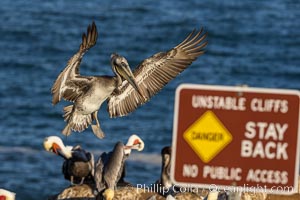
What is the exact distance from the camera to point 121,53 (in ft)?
154

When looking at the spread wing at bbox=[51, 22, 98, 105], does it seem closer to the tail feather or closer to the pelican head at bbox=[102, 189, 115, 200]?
the tail feather

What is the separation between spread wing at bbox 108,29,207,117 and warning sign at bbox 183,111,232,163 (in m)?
7.78

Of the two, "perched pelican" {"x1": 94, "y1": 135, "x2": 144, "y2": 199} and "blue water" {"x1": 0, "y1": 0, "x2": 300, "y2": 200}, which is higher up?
"blue water" {"x1": 0, "y1": 0, "x2": 300, "y2": 200}

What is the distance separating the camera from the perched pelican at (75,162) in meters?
14.0

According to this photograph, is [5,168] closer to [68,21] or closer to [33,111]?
[33,111]

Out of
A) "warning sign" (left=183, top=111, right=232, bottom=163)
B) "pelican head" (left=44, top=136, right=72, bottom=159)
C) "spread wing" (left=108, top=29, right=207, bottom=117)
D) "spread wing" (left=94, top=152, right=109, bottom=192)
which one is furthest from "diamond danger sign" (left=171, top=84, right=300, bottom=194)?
"spread wing" (left=108, top=29, right=207, bottom=117)

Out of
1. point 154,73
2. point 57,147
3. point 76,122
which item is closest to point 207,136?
point 76,122

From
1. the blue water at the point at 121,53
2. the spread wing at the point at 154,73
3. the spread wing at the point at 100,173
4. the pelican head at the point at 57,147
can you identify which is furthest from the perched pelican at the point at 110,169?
the blue water at the point at 121,53

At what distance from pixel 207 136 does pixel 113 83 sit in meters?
6.97

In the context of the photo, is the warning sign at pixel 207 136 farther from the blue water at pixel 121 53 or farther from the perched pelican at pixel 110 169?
→ the blue water at pixel 121 53

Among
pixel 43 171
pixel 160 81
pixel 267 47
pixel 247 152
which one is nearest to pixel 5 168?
pixel 43 171

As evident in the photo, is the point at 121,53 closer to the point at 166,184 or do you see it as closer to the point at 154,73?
the point at 154,73

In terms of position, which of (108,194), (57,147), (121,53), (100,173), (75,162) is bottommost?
(108,194)

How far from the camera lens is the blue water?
1276 inches
